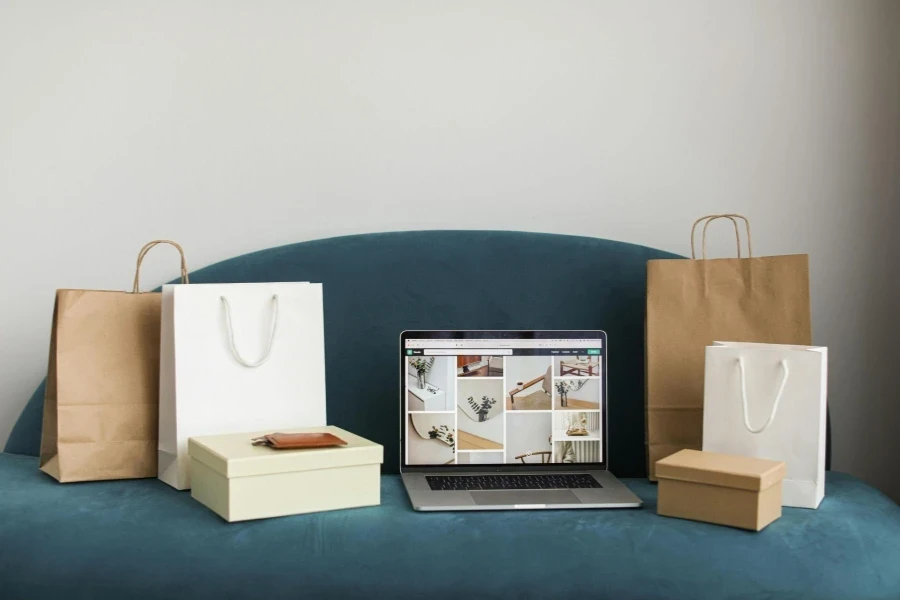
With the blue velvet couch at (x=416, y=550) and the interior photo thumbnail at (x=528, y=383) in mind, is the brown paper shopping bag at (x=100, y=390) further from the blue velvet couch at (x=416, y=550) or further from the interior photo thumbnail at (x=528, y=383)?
the interior photo thumbnail at (x=528, y=383)

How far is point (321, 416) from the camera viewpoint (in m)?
1.52

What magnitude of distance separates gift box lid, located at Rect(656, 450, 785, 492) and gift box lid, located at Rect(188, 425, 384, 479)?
1.47 ft

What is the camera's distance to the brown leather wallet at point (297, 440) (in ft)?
4.30

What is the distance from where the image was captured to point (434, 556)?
3.77 ft

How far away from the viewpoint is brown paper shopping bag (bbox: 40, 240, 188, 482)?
4.71 ft

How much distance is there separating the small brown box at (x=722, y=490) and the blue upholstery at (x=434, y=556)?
0.07ft

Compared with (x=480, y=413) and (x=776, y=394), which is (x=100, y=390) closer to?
(x=480, y=413)

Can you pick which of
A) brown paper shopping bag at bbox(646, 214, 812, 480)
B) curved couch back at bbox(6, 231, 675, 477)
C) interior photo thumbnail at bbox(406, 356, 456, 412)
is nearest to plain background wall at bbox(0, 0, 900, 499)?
curved couch back at bbox(6, 231, 675, 477)

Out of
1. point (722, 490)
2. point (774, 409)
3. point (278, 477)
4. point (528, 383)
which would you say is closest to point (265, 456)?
point (278, 477)

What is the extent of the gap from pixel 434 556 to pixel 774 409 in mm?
589

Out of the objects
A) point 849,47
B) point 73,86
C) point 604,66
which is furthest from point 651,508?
point 73,86

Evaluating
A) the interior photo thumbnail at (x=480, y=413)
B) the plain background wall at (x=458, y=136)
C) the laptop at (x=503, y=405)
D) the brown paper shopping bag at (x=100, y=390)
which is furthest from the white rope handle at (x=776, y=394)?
the brown paper shopping bag at (x=100, y=390)

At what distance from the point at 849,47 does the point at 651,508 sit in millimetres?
1149

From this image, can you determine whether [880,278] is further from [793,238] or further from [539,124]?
[539,124]
